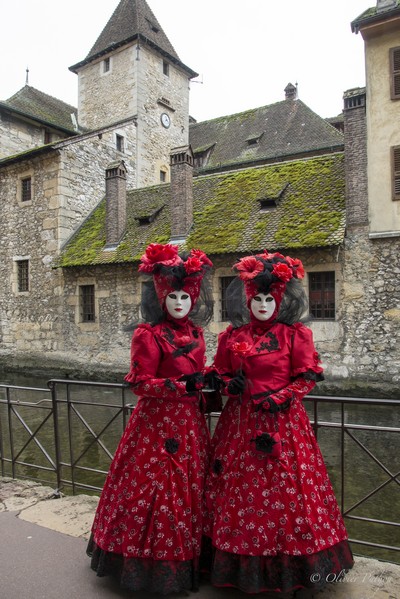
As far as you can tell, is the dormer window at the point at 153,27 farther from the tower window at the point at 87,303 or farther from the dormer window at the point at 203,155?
the tower window at the point at 87,303

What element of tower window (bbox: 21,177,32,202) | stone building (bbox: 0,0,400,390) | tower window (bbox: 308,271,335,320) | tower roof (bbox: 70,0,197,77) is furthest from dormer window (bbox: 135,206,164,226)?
tower roof (bbox: 70,0,197,77)

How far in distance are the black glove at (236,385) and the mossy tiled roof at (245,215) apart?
30.3 feet

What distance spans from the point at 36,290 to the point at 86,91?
11.4 metres

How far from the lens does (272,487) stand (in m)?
2.33

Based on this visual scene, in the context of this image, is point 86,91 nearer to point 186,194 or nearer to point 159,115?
point 159,115

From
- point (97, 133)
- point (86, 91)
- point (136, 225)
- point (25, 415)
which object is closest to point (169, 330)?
point (25, 415)

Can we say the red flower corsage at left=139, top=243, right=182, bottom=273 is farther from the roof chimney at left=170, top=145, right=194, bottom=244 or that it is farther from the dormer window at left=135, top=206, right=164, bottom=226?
the dormer window at left=135, top=206, right=164, bottom=226

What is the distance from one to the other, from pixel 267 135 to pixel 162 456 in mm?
21073

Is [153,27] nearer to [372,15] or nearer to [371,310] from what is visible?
[372,15]

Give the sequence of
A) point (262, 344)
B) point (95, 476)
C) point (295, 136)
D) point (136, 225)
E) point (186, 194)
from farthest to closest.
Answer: point (295, 136) → point (136, 225) → point (186, 194) → point (95, 476) → point (262, 344)

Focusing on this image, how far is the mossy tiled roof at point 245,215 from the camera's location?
475 inches

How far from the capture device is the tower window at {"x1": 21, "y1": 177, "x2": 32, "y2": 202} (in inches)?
689

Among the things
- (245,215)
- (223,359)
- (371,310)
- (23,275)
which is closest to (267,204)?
(245,215)

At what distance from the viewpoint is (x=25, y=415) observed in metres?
10.4
